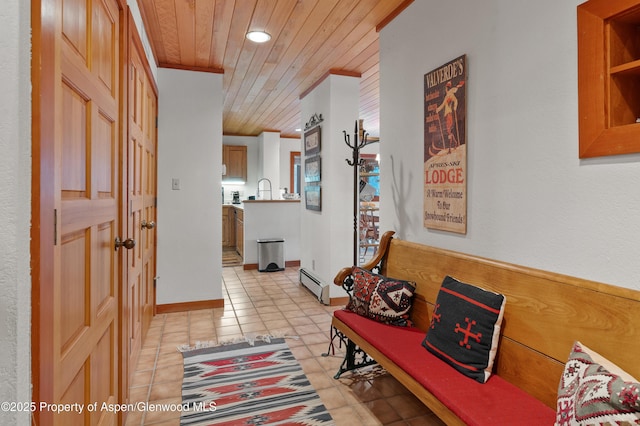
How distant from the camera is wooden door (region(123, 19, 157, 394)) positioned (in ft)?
6.71

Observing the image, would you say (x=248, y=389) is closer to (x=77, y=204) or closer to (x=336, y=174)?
(x=77, y=204)

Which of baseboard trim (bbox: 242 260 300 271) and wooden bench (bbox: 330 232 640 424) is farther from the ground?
wooden bench (bbox: 330 232 640 424)

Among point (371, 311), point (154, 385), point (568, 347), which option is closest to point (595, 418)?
point (568, 347)

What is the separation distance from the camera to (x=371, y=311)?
82.9 inches

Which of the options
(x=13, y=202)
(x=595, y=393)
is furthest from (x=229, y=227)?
(x=595, y=393)

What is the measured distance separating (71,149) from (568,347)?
68.5 inches

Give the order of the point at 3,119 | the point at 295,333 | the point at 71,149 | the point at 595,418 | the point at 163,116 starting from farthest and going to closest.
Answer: the point at 163,116
the point at 295,333
the point at 71,149
the point at 595,418
the point at 3,119

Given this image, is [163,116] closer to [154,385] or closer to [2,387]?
[154,385]

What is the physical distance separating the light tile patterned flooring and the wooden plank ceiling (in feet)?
7.54

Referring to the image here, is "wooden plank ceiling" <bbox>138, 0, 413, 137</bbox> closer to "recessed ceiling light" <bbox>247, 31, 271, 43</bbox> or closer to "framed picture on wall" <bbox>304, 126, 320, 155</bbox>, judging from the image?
"recessed ceiling light" <bbox>247, 31, 271, 43</bbox>

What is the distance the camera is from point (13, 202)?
72 cm

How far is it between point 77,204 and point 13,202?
415mm

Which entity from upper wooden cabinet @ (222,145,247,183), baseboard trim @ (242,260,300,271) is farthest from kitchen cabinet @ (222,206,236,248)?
baseboard trim @ (242,260,300,271)

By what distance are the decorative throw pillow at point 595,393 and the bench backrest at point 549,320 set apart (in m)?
0.08
